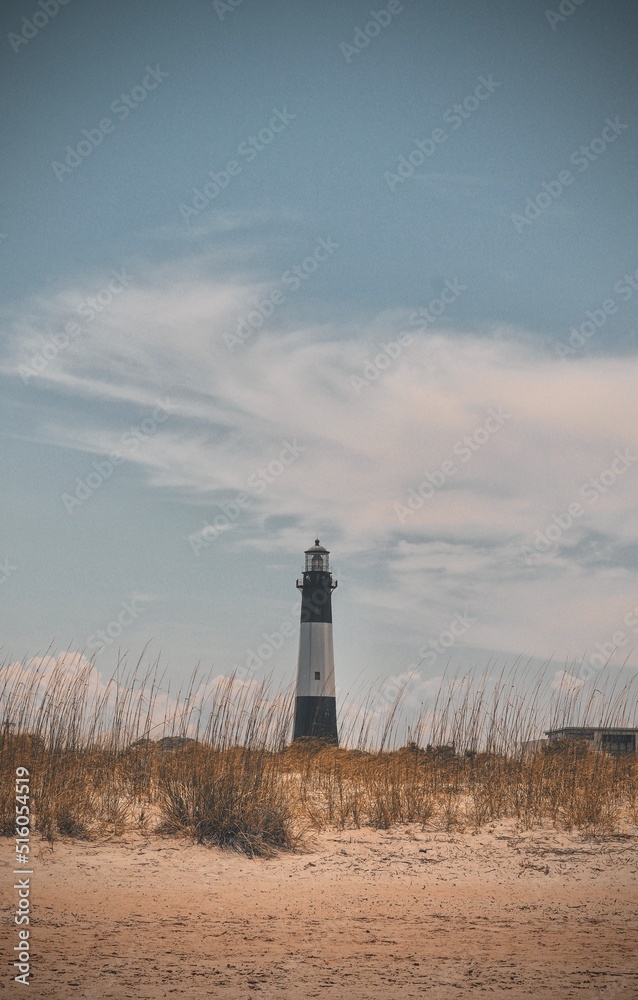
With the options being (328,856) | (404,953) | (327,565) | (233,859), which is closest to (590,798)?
(328,856)

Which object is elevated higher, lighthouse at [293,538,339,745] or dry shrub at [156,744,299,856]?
lighthouse at [293,538,339,745]

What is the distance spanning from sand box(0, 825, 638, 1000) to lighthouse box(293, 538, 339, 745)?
50.7 feet

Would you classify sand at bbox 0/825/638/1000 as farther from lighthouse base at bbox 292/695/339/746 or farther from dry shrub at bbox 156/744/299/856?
lighthouse base at bbox 292/695/339/746

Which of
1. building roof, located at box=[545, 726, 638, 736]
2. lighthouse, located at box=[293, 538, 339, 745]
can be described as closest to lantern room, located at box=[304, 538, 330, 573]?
lighthouse, located at box=[293, 538, 339, 745]

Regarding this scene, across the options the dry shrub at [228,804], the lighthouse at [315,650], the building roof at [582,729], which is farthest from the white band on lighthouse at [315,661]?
the dry shrub at [228,804]

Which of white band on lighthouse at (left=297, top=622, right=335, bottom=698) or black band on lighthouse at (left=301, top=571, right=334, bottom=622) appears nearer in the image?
white band on lighthouse at (left=297, top=622, right=335, bottom=698)

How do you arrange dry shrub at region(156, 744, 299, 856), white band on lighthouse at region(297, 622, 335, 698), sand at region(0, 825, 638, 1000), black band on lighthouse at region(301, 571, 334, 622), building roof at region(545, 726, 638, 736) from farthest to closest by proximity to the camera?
black band on lighthouse at region(301, 571, 334, 622) < white band on lighthouse at region(297, 622, 335, 698) < building roof at region(545, 726, 638, 736) < dry shrub at region(156, 744, 299, 856) < sand at region(0, 825, 638, 1000)

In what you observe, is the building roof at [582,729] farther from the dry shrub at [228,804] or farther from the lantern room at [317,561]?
the lantern room at [317,561]

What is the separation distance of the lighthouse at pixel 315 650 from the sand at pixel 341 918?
15.5 m

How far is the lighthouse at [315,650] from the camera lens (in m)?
23.5

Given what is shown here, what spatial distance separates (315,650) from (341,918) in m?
18.9

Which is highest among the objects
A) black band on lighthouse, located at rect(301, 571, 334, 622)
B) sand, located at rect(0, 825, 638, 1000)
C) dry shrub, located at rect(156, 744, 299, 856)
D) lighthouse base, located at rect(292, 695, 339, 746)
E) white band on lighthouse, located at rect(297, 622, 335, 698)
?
black band on lighthouse, located at rect(301, 571, 334, 622)

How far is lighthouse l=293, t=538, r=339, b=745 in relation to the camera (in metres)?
23.5

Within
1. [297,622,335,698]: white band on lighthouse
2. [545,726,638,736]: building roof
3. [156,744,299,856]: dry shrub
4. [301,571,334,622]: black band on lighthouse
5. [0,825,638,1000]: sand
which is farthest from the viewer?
[301,571,334,622]: black band on lighthouse
